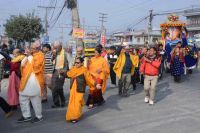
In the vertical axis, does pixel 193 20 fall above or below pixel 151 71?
above

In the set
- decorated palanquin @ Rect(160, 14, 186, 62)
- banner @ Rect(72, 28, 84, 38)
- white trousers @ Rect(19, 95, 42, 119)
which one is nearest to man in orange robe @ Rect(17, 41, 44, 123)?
white trousers @ Rect(19, 95, 42, 119)

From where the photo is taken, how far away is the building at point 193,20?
70.5 metres

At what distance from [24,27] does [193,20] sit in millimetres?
41515

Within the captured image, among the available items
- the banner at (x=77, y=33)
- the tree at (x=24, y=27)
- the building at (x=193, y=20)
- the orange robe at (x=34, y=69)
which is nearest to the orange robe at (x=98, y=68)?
the orange robe at (x=34, y=69)

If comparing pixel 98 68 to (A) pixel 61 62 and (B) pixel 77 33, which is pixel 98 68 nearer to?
(A) pixel 61 62

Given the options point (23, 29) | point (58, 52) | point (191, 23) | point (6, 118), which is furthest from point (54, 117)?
point (191, 23)

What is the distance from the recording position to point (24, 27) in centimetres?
4081

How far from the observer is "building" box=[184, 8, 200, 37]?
7050cm

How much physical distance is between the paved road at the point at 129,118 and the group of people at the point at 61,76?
0.28 m

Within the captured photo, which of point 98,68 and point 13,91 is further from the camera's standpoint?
point 98,68

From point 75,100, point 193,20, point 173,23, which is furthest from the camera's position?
point 193,20

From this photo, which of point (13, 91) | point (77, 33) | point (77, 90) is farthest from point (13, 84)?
point (77, 33)

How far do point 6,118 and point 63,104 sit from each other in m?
1.72

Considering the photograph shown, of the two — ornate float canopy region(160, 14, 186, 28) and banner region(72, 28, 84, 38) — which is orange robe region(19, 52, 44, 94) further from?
ornate float canopy region(160, 14, 186, 28)
